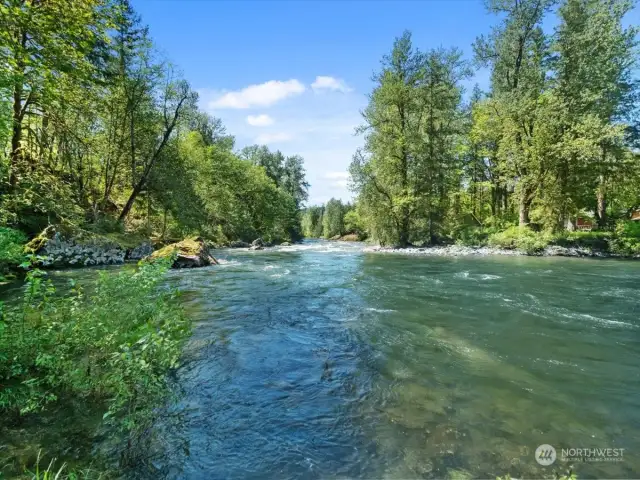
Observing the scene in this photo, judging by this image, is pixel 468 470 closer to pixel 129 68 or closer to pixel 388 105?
pixel 129 68

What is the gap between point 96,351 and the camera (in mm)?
4176

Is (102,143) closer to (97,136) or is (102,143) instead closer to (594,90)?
(97,136)

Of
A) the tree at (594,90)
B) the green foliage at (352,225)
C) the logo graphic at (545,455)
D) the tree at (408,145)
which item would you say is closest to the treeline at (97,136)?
the logo graphic at (545,455)

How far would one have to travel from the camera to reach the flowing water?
336 cm

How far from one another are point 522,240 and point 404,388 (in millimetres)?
25176

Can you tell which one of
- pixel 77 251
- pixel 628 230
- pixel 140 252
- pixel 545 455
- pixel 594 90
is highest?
pixel 594 90

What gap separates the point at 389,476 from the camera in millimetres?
3133

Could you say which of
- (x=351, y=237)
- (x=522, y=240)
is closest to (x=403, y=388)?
(x=522, y=240)

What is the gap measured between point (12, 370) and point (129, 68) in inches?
1011

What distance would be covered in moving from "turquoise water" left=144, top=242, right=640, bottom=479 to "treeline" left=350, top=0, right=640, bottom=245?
68.9ft

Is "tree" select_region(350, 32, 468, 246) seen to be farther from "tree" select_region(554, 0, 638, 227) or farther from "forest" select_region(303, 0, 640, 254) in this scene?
"tree" select_region(554, 0, 638, 227)

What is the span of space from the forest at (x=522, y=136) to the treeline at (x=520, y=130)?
0.32ft

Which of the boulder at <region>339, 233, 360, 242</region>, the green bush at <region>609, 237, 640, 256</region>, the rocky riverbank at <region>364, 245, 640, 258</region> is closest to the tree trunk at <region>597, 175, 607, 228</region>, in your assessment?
the green bush at <region>609, 237, 640, 256</region>

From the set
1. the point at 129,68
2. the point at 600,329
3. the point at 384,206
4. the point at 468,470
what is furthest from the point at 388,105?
the point at 468,470
